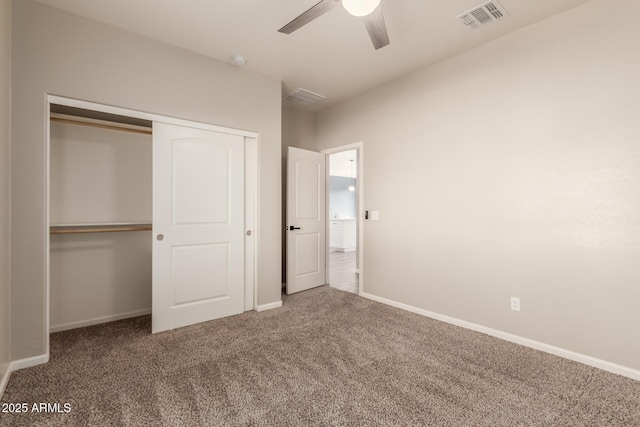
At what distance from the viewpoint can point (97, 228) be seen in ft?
10.2

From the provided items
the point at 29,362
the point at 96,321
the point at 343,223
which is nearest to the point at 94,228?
the point at 96,321

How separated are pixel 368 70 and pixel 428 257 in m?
2.29

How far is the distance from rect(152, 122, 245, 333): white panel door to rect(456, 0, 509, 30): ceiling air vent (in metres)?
2.49

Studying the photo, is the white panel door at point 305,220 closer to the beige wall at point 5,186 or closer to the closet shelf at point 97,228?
the closet shelf at point 97,228

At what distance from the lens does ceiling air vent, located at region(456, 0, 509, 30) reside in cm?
240

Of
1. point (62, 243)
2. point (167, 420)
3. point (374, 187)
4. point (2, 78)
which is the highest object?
point (2, 78)

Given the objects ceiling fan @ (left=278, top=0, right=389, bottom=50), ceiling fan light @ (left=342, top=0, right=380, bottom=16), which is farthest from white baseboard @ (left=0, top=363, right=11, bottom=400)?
ceiling fan light @ (left=342, top=0, right=380, bottom=16)

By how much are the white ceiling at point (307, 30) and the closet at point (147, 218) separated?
0.78 m

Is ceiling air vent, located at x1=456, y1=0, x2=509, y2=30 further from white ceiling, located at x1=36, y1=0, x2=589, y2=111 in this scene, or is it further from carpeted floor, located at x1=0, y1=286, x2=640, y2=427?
carpeted floor, located at x1=0, y1=286, x2=640, y2=427

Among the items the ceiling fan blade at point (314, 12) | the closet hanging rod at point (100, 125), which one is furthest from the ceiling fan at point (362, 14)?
the closet hanging rod at point (100, 125)

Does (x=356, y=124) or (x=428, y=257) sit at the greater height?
(x=356, y=124)

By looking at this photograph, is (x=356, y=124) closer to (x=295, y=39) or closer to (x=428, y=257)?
(x=295, y=39)

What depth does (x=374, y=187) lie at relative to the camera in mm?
4008

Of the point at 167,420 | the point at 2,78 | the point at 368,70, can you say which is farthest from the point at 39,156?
the point at 368,70
